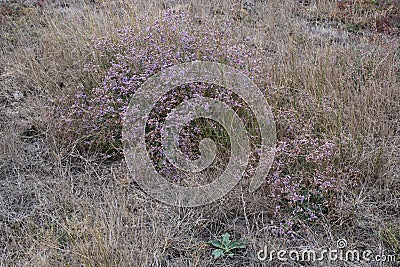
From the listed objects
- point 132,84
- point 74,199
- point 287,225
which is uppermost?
point 132,84

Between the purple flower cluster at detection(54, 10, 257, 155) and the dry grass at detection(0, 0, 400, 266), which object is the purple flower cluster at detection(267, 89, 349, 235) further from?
the purple flower cluster at detection(54, 10, 257, 155)

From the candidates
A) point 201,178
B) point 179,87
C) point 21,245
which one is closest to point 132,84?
point 179,87

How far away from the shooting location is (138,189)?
3.09 m

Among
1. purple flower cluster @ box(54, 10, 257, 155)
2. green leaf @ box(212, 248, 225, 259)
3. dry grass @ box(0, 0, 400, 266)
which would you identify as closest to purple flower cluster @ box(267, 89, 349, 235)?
dry grass @ box(0, 0, 400, 266)

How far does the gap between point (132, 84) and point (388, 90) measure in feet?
7.28

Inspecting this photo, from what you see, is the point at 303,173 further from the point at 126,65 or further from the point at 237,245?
the point at 126,65

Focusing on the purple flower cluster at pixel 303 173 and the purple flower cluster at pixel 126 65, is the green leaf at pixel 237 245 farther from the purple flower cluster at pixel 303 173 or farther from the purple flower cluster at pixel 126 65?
the purple flower cluster at pixel 126 65

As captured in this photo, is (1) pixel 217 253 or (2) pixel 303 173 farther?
(2) pixel 303 173

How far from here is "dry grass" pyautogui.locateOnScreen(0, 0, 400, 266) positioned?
101 inches

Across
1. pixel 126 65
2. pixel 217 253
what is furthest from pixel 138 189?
pixel 126 65

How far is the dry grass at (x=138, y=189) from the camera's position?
2566 millimetres

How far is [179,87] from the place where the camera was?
3484mm

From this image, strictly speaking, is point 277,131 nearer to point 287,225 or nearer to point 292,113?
point 292,113

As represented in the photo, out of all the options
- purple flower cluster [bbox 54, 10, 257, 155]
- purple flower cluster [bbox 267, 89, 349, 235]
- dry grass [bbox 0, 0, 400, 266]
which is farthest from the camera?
purple flower cluster [bbox 54, 10, 257, 155]
